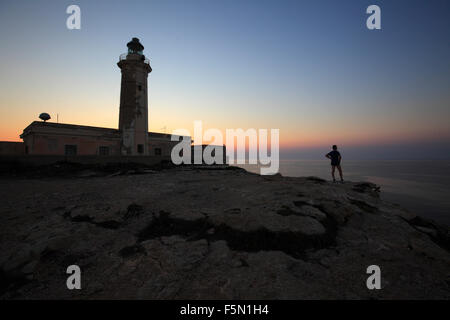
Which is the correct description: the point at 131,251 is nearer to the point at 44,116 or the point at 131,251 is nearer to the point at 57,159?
the point at 57,159

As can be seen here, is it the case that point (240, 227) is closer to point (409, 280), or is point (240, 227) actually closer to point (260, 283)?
point (260, 283)

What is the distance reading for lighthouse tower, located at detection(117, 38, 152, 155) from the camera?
820 inches

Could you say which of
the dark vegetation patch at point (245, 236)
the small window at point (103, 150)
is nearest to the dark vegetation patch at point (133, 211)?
the dark vegetation patch at point (245, 236)

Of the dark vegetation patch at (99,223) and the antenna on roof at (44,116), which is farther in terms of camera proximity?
the antenna on roof at (44,116)

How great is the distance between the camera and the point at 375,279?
91.9 inches

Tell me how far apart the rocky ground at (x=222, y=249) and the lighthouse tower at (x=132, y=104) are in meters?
16.8

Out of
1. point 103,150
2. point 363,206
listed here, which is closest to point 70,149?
point 103,150

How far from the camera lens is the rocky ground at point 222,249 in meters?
2.19

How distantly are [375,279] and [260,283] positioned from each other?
145cm

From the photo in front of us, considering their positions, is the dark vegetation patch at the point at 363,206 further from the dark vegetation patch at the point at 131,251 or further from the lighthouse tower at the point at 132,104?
the lighthouse tower at the point at 132,104

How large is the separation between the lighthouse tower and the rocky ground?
16752 mm

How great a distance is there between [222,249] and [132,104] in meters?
22.0

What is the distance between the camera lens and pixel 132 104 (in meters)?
20.9
